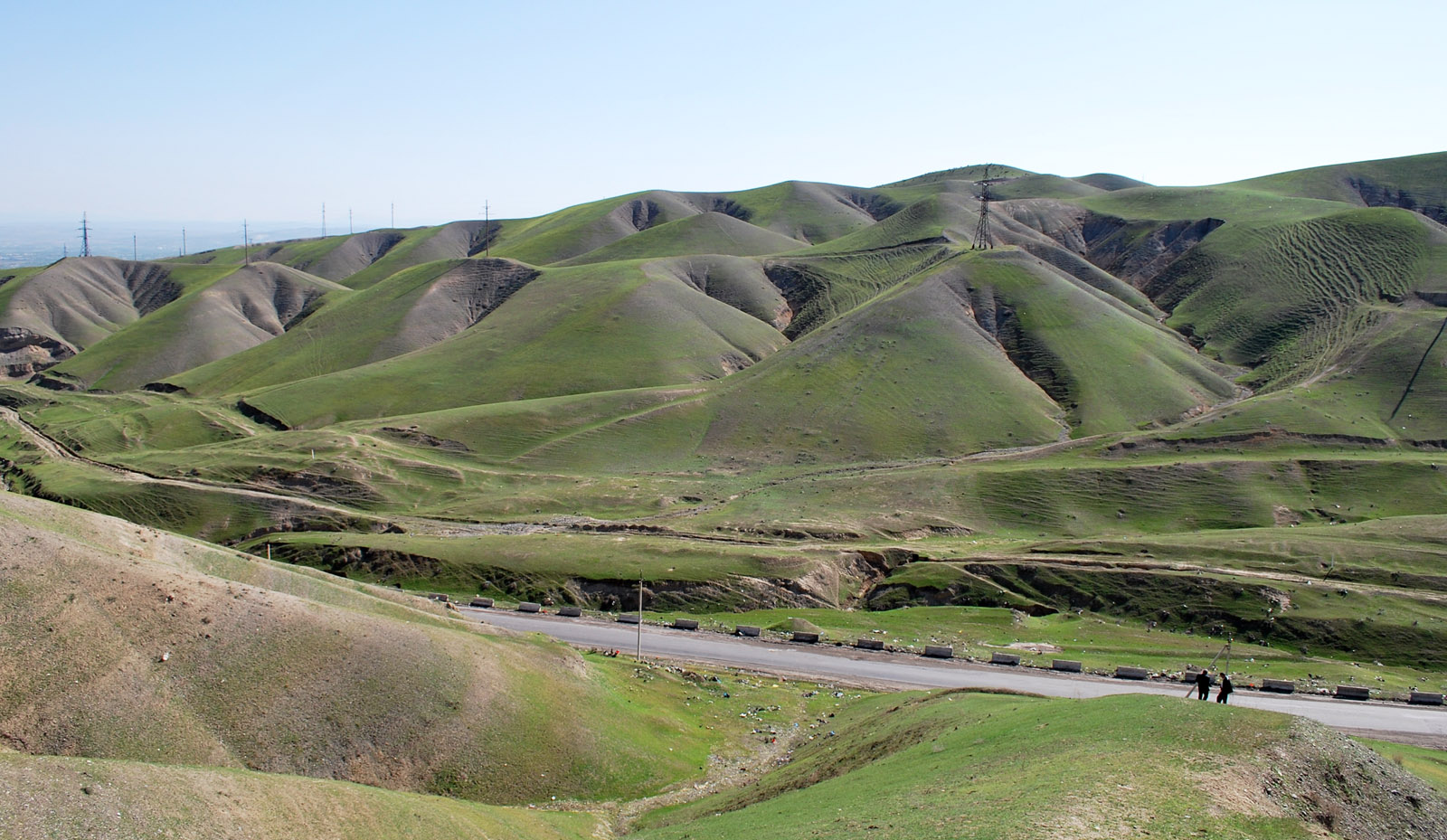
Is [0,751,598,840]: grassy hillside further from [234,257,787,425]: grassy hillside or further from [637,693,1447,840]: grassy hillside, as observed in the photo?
[234,257,787,425]: grassy hillside

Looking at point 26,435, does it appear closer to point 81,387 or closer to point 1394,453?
point 81,387

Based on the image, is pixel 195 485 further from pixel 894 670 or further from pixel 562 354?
pixel 894 670

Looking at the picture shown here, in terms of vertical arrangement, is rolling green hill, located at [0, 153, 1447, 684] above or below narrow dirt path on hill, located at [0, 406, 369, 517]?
above

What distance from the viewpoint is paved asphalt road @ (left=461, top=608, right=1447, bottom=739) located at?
48.6m

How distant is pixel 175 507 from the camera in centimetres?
9931

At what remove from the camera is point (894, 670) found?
57094 millimetres

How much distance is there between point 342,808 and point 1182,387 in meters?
130

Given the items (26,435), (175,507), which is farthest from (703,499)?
(26,435)

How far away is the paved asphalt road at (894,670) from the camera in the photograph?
4862cm

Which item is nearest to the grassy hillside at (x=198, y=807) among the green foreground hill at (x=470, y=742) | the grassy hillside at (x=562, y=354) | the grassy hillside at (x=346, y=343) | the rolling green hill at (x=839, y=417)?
the green foreground hill at (x=470, y=742)

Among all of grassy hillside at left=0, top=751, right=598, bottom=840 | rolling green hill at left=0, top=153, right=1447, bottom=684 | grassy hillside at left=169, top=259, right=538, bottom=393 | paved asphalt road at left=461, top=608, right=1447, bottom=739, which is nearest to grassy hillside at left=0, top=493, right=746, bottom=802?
grassy hillside at left=0, top=751, right=598, bottom=840

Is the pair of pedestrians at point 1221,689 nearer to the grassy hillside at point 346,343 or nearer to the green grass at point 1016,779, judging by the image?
the green grass at point 1016,779

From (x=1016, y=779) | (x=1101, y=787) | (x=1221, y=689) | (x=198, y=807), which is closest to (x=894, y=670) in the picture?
(x=1221, y=689)

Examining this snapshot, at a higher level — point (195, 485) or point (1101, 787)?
point (1101, 787)
